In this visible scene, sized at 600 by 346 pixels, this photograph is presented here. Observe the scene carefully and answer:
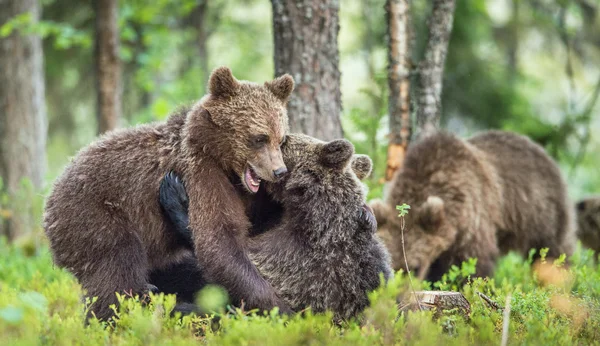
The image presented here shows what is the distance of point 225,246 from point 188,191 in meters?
0.57

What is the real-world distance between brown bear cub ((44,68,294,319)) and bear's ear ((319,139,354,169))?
347mm

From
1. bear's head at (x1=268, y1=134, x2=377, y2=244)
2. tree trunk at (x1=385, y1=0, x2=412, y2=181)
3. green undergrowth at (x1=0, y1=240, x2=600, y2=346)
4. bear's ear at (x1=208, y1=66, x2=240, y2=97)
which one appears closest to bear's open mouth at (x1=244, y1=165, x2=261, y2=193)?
bear's head at (x1=268, y1=134, x2=377, y2=244)

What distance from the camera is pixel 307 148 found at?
5305mm

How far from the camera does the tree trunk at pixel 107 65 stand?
34.2 ft

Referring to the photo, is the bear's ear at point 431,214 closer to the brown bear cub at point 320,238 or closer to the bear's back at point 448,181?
the bear's back at point 448,181

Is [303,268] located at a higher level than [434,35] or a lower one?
lower

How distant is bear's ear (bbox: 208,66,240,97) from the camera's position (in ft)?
17.2

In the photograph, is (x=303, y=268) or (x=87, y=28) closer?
(x=303, y=268)

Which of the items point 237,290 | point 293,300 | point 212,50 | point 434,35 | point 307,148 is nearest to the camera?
point 237,290

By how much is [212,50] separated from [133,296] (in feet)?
66.7

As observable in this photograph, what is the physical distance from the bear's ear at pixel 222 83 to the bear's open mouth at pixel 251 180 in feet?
2.14

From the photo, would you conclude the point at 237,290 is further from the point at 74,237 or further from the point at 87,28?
the point at 87,28

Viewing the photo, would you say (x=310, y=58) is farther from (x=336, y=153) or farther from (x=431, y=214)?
(x=336, y=153)

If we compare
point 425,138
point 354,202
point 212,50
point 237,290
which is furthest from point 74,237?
point 212,50
